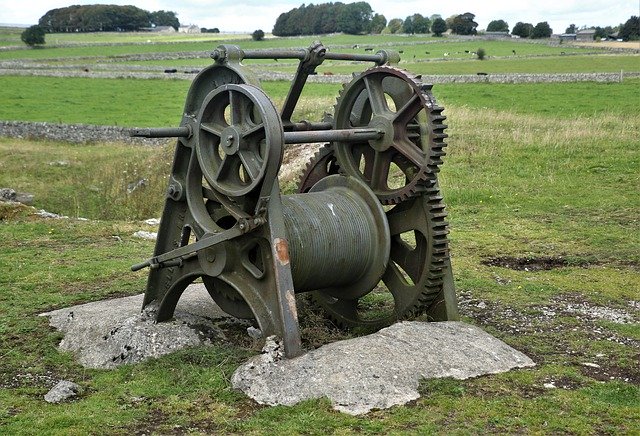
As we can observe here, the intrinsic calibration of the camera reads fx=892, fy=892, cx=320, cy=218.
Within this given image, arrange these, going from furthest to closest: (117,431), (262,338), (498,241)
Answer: (498,241) → (262,338) → (117,431)

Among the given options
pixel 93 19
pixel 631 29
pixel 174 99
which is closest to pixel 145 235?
pixel 174 99

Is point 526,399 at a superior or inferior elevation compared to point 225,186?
inferior

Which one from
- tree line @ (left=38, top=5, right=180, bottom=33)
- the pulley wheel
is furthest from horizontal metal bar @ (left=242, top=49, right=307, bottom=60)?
tree line @ (left=38, top=5, right=180, bottom=33)

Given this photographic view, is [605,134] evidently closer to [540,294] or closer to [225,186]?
[540,294]

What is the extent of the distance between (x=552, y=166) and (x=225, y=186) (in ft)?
45.7

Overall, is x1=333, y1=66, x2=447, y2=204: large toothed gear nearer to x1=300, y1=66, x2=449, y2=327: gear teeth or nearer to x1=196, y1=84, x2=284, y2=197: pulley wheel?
x1=300, y1=66, x2=449, y2=327: gear teeth

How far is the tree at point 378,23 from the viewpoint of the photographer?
135 meters

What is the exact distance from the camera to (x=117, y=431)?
7.07 m

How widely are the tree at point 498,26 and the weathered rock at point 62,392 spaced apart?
413 ft

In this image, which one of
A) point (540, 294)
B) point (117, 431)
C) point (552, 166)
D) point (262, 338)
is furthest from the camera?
point (552, 166)

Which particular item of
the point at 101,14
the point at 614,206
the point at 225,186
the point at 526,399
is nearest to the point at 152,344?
the point at 225,186

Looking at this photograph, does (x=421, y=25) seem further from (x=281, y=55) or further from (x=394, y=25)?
(x=281, y=55)

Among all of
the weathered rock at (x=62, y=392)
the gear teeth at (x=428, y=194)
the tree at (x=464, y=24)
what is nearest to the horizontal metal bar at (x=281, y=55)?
the gear teeth at (x=428, y=194)

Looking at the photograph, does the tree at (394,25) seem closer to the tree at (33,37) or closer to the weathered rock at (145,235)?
the tree at (33,37)
